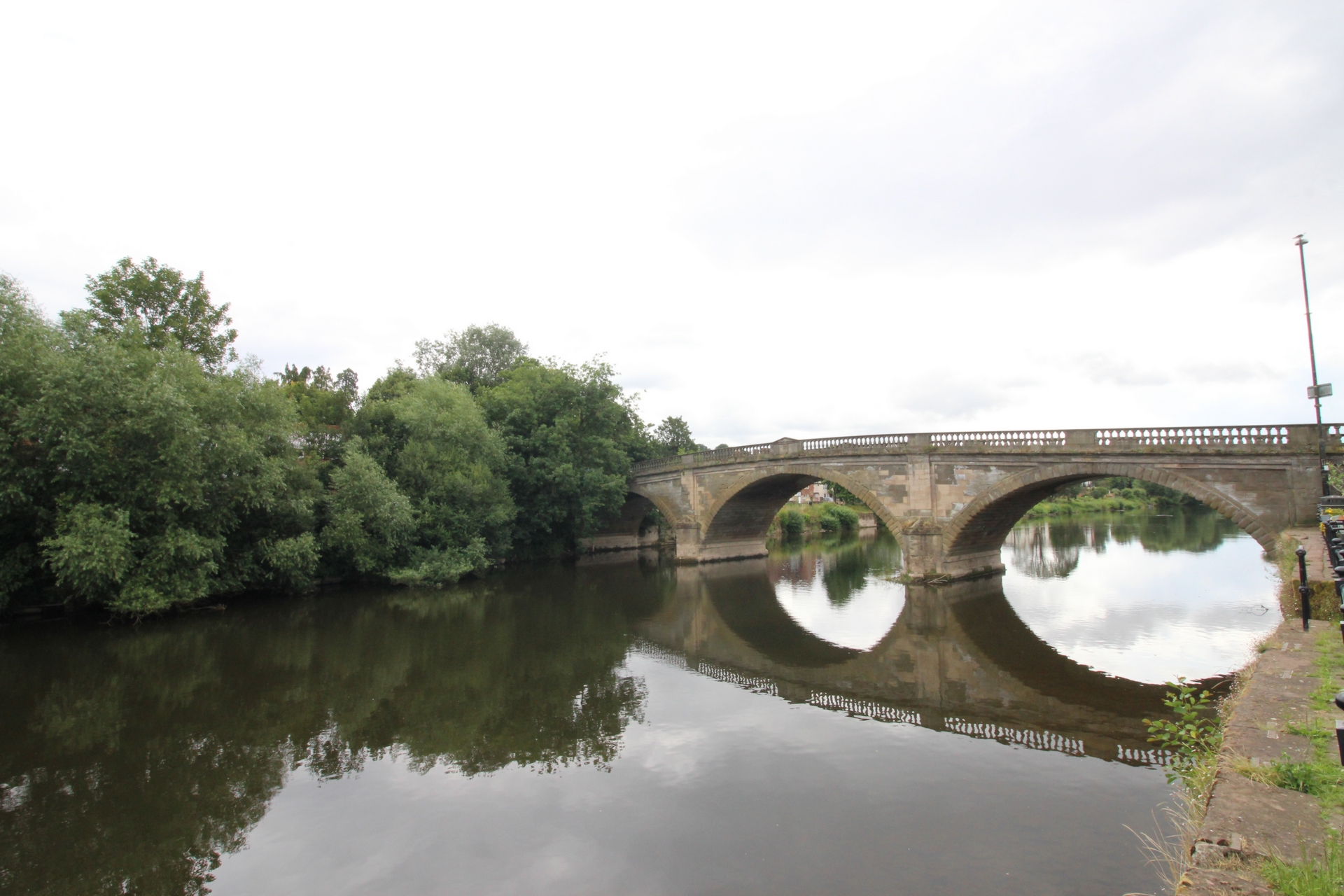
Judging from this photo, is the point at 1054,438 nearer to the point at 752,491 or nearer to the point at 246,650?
the point at 752,491

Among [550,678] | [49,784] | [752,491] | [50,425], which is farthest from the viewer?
[752,491]

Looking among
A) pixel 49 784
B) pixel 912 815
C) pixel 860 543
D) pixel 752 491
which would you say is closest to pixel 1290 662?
pixel 912 815

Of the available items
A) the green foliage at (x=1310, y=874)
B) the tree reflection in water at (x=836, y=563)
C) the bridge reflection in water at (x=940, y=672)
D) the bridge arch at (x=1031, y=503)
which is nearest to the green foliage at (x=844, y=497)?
the tree reflection in water at (x=836, y=563)

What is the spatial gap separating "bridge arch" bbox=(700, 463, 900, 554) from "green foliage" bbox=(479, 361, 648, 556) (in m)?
5.04

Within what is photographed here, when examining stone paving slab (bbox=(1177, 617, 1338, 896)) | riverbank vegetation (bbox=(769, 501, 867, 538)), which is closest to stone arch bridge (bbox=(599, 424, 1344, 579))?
riverbank vegetation (bbox=(769, 501, 867, 538))

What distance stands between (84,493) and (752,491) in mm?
24961

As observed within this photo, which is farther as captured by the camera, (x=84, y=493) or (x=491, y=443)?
(x=491, y=443)

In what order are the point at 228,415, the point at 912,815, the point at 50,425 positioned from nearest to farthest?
the point at 912,815
the point at 50,425
the point at 228,415

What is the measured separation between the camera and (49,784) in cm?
895

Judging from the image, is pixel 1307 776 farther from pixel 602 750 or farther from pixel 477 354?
pixel 477 354

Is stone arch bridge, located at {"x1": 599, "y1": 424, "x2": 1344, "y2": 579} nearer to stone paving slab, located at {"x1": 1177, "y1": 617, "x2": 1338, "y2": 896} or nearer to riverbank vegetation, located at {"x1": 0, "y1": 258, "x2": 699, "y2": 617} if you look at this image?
riverbank vegetation, located at {"x1": 0, "y1": 258, "x2": 699, "y2": 617}

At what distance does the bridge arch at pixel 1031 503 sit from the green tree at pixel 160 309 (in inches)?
→ 1113

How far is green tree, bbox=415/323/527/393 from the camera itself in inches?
1993

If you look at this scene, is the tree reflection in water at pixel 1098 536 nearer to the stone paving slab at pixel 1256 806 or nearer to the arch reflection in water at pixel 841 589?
the arch reflection in water at pixel 841 589
